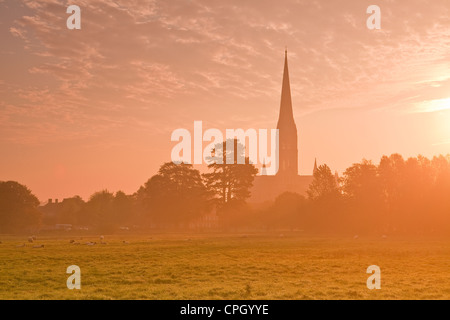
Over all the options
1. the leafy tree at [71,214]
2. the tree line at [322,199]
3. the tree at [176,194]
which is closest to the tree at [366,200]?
the tree line at [322,199]

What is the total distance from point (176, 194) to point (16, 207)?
Answer: 34.0m

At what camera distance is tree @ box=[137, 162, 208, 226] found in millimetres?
97125

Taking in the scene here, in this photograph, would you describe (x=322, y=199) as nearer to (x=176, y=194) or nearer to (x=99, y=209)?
(x=176, y=194)

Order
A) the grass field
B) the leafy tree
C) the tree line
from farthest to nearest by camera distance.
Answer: the leafy tree < the tree line < the grass field

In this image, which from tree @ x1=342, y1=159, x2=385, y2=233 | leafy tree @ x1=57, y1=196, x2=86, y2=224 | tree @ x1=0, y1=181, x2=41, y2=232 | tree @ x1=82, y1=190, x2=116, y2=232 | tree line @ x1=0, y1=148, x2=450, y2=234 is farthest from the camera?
leafy tree @ x1=57, y1=196, x2=86, y2=224

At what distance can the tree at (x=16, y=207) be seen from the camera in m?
96.1

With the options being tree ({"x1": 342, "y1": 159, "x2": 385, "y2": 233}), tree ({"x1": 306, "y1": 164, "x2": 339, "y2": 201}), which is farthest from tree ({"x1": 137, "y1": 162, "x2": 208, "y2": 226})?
tree ({"x1": 342, "y1": 159, "x2": 385, "y2": 233})

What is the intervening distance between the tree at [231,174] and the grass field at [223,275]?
52999mm

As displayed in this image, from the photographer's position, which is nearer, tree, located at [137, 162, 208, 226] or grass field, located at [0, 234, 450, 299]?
grass field, located at [0, 234, 450, 299]

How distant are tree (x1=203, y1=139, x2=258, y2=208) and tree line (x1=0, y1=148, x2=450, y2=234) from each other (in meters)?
0.20

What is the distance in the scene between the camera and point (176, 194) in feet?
322

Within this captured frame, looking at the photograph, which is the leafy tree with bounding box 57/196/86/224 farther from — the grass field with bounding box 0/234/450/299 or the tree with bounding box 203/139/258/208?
the grass field with bounding box 0/234/450/299

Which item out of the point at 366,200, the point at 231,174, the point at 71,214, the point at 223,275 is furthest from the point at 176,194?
the point at 223,275
